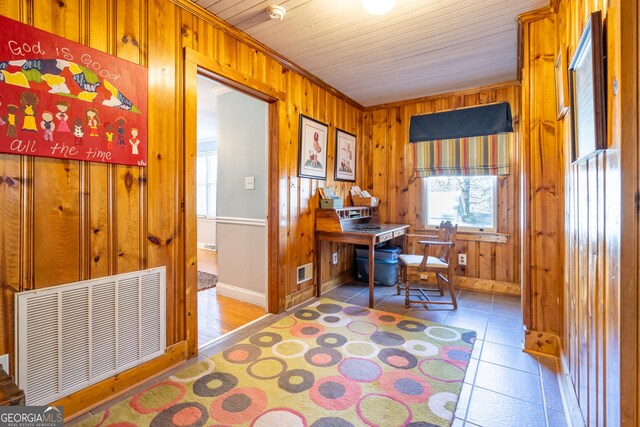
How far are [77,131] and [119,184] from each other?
320 millimetres

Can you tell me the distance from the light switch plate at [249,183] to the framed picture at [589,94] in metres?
2.57

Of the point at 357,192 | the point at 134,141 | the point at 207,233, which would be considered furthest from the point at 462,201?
the point at 207,233

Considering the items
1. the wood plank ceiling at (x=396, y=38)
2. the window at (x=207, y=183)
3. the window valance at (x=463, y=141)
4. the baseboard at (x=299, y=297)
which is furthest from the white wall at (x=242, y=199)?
the window at (x=207, y=183)

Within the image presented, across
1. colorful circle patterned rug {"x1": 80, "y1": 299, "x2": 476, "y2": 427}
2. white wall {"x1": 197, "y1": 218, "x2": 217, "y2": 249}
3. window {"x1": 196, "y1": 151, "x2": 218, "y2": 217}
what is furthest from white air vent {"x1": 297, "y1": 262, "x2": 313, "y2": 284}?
window {"x1": 196, "y1": 151, "x2": 218, "y2": 217}

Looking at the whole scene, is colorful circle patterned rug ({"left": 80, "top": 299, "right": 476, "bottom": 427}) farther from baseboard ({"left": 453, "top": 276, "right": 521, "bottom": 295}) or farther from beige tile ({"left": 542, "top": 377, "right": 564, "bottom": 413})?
baseboard ({"left": 453, "top": 276, "right": 521, "bottom": 295})

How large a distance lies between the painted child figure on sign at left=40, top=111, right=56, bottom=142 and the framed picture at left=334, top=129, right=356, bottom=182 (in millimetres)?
2751

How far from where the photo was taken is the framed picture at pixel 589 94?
0.95 meters

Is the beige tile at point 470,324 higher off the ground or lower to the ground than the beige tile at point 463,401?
higher

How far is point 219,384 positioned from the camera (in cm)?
177

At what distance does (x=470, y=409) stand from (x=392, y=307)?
146 cm

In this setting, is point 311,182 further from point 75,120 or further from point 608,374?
point 608,374

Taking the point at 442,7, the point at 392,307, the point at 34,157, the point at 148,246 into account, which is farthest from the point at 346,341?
the point at 442,7

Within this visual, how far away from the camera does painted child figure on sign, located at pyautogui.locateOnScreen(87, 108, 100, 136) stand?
1.53 metres

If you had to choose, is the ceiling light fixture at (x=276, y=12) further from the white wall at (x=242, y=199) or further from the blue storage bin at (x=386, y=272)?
the blue storage bin at (x=386, y=272)
